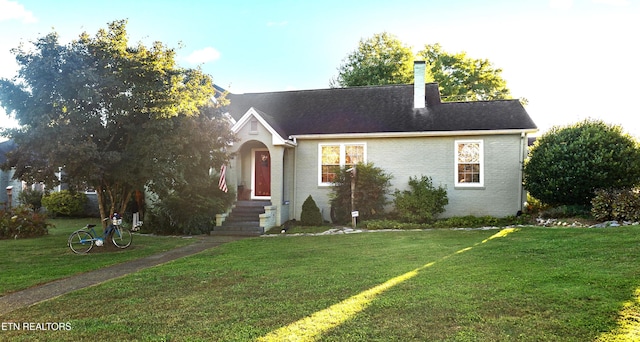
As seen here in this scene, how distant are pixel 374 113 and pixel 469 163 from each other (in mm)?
4784

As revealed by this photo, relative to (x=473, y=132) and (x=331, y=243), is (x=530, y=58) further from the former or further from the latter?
(x=331, y=243)

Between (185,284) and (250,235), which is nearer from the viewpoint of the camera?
(185,284)

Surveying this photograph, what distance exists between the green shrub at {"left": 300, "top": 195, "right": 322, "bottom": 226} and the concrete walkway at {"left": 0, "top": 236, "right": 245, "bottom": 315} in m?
5.60

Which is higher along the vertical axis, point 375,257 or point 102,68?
point 102,68

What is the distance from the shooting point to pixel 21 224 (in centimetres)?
1419


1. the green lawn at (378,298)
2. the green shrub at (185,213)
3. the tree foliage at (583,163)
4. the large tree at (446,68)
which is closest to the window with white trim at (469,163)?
the tree foliage at (583,163)

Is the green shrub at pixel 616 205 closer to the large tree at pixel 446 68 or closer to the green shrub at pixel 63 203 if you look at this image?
the green shrub at pixel 63 203

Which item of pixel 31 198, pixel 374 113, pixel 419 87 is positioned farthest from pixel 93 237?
pixel 31 198

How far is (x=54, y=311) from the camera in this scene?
5.41m

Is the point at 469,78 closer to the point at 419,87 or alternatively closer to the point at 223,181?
the point at 419,87

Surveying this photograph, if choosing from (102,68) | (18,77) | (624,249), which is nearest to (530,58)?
(624,249)

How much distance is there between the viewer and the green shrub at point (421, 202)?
15.3 meters

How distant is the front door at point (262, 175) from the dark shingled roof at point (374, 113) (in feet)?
5.17

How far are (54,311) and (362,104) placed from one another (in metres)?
15.8
